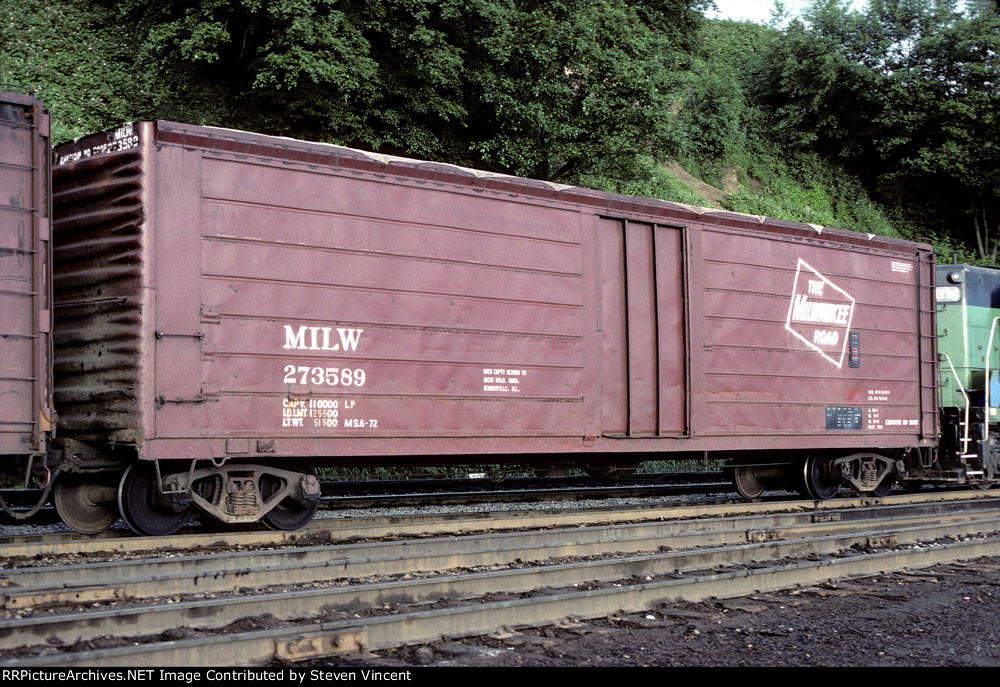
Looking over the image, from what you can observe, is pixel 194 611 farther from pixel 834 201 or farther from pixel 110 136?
pixel 834 201

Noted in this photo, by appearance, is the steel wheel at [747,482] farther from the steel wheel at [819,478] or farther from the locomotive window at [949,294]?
the locomotive window at [949,294]

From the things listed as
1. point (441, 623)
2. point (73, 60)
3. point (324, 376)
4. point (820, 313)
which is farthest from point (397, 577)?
point (73, 60)

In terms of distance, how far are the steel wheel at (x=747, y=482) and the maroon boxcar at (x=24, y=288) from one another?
A: 8197 mm

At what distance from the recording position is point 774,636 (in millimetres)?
5535

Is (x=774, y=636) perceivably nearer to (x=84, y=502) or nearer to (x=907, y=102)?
(x=84, y=502)

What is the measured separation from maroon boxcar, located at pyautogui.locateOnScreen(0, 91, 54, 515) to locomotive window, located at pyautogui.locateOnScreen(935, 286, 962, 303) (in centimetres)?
1213

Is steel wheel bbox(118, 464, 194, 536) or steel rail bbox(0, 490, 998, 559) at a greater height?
steel wheel bbox(118, 464, 194, 536)

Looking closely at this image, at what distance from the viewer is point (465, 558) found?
24.2 ft

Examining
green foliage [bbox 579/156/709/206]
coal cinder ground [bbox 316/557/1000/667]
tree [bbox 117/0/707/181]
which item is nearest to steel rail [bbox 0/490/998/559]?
coal cinder ground [bbox 316/557/1000/667]

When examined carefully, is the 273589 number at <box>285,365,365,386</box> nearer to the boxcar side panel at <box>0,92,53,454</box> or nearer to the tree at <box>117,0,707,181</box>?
the boxcar side panel at <box>0,92,53,454</box>

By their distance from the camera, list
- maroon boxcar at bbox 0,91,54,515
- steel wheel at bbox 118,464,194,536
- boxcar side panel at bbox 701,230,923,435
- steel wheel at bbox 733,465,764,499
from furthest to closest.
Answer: steel wheel at bbox 733,465,764,499 → boxcar side panel at bbox 701,230,923,435 → steel wheel at bbox 118,464,194,536 → maroon boxcar at bbox 0,91,54,515

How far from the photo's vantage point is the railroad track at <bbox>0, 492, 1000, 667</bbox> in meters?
4.82

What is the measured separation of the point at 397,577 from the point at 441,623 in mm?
1770

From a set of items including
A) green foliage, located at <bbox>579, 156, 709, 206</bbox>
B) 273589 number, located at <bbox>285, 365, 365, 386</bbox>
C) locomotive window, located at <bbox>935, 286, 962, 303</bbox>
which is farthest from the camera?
green foliage, located at <bbox>579, 156, 709, 206</bbox>
